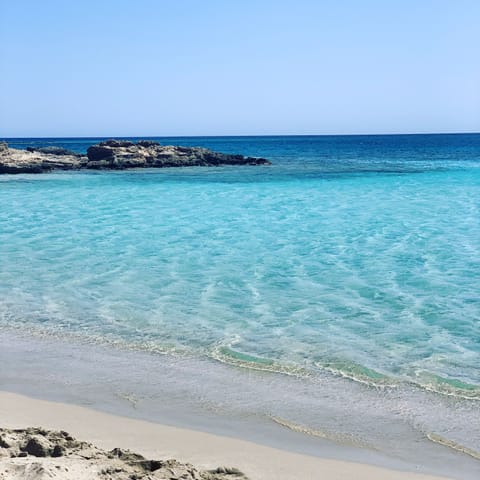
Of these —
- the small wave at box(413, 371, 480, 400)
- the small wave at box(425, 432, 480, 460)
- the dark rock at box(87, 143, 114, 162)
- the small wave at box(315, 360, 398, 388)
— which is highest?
the dark rock at box(87, 143, 114, 162)

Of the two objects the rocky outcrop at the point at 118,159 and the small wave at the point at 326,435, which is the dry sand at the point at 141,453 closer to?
the small wave at the point at 326,435

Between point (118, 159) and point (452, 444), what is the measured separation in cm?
5615

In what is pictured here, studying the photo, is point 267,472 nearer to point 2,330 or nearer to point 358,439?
point 358,439

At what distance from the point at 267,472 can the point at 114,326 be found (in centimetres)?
538

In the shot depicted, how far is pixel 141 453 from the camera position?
610 cm

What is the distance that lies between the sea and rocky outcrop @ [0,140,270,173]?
31564mm

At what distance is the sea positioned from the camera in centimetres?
735

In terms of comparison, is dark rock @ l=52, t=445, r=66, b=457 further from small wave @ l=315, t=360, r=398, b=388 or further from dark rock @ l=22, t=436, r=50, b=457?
small wave @ l=315, t=360, r=398, b=388

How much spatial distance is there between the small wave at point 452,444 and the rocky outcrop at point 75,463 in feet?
6.89

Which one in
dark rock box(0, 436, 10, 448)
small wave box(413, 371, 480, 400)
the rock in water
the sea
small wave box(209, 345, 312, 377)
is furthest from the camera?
the rock in water

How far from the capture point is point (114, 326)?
1065cm

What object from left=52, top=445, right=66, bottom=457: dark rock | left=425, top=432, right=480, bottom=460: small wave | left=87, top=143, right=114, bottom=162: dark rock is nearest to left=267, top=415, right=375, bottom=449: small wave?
left=425, top=432, right=480, bottom=460: small wave

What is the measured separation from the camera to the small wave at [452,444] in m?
6.28

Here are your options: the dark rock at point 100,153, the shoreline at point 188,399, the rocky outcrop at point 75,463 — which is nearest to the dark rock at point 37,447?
the rocky outcrop at point 75,463
